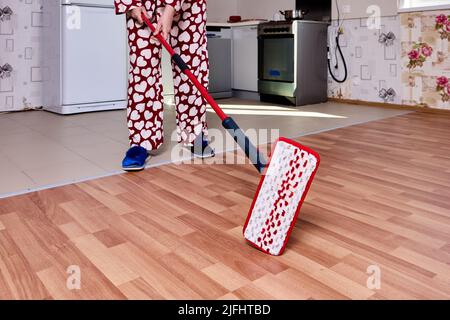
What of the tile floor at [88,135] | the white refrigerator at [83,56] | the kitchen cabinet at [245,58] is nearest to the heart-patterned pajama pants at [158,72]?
the tile floor at [88,135]

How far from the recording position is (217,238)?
44.4 inches

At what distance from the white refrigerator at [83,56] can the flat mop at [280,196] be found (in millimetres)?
2480

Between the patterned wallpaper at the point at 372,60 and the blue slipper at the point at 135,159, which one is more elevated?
the patterned wallpaper at the point at 372,60

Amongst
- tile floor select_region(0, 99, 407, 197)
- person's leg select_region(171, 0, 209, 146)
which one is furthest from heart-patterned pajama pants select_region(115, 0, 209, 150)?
tile floor select_region(0, 99, 407, 197)

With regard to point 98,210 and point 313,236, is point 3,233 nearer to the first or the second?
point 98,210

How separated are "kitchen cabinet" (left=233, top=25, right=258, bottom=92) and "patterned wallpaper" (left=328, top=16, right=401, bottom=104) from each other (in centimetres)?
74

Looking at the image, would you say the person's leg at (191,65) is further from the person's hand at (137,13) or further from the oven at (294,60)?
the oven at (294,60)

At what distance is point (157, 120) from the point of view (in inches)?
71.3

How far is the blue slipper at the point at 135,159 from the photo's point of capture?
5.65ft

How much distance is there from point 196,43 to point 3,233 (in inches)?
42.3

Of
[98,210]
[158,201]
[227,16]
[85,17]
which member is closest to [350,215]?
[158,201]

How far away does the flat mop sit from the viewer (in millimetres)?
1020

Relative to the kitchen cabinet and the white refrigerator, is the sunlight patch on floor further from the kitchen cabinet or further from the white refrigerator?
Result: the white refrigerator

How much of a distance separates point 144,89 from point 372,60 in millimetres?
2438
